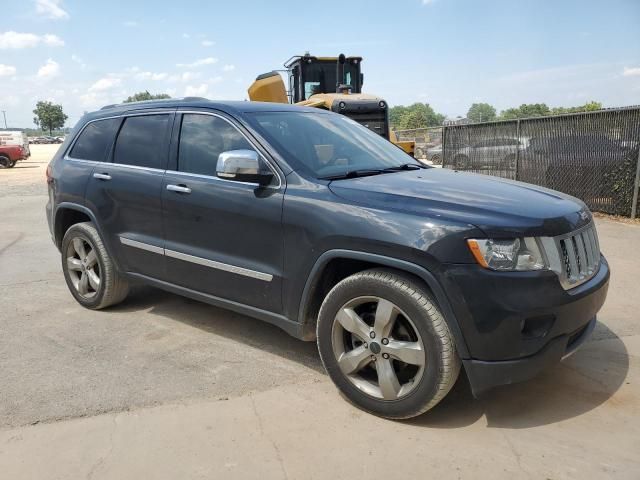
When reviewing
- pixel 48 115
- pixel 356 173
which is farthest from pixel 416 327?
pixel 48 115

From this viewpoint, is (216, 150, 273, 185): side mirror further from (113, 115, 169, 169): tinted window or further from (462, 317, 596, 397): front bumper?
(462, 317, 596, 397): front bumper

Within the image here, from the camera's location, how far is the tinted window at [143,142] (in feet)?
13.9

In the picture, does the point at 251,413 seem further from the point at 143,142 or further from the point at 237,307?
the point at 143,142

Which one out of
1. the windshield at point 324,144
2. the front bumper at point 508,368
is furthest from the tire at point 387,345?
the windshield at point 324,144

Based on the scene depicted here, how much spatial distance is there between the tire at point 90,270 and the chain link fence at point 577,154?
8611mm

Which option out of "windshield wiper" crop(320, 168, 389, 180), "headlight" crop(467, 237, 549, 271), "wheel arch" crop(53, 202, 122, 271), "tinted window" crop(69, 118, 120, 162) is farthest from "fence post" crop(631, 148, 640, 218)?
"wheel arch" crop(53, 202, 122, 271)

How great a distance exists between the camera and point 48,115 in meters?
105

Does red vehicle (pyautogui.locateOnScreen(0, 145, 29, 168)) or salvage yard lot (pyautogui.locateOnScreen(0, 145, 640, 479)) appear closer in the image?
salvage yard lot (pyautogui.locateOnScreen(0, 145, 640, 479))

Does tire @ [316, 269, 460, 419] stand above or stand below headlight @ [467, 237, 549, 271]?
below

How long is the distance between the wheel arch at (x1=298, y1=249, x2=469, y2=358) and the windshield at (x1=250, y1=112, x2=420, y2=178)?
59 centimetres

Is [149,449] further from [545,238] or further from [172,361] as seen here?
[545,238]

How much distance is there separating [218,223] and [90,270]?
1882 mm

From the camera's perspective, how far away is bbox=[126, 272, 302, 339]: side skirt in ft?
11.3

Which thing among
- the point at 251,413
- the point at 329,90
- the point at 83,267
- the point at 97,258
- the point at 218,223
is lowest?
the point at 251,413
